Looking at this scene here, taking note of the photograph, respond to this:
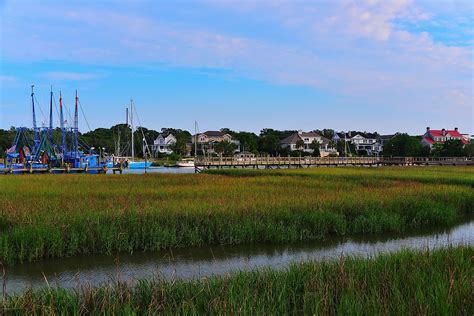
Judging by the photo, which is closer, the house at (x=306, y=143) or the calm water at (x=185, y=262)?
the calm water at (x=185, y=262)

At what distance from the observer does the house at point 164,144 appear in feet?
389

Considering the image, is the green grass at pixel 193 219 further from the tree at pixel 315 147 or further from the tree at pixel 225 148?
the tree at pixel 315 147

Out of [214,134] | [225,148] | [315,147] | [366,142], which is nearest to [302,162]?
[225,148]

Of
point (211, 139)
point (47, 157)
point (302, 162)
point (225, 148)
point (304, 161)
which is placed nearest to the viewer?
point (47, 157)

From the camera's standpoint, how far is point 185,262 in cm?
1112

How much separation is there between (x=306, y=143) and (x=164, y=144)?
129 ft

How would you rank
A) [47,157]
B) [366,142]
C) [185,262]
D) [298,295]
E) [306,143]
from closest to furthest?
[298,295] → [185,262] → [47,157] → [306,143] → [366,142]

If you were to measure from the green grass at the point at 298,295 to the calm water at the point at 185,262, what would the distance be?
1.66m

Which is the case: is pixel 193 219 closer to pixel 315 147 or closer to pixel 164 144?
pixel 315 147

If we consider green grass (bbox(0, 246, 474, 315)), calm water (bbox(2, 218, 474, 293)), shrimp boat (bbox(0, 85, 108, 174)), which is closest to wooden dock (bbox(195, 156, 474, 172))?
shrimp boat (bbox(0, 85, 108, 174))

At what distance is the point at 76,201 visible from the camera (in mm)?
17531

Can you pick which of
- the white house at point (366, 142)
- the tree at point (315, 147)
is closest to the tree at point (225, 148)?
the tree at point (315, 147)

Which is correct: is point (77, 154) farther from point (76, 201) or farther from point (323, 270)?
point (323, 270)

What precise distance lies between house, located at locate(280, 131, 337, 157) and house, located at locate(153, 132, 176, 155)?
30708 millimetres
